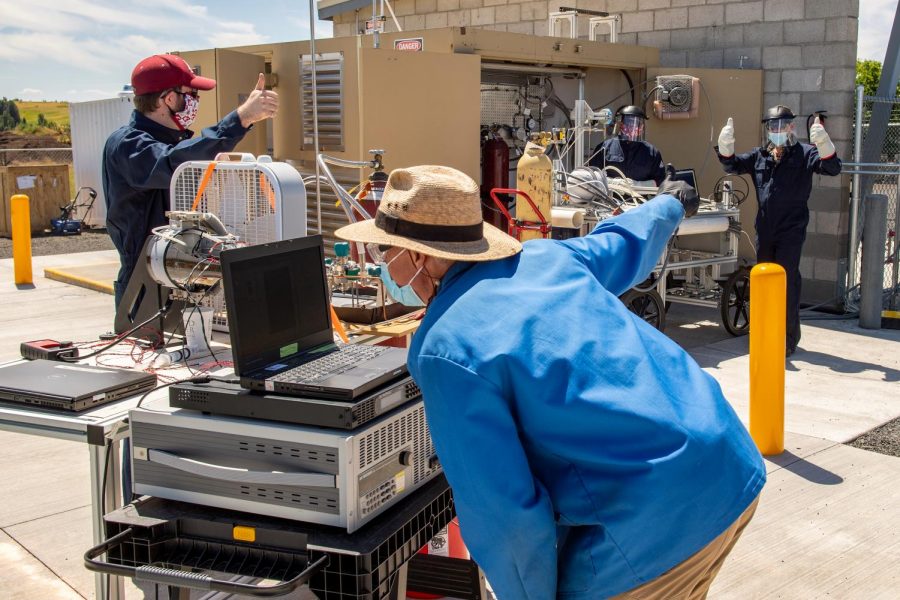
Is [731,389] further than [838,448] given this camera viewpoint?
Yes

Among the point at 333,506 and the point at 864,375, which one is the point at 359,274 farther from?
the point at 864,375

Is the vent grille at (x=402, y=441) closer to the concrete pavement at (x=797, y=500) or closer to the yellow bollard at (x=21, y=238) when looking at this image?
the concrete pavement at (x=797, y=500)

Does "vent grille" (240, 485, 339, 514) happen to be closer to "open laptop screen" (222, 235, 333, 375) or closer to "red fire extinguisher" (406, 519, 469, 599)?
"open laptop screen" (222, 235, 333, 375)

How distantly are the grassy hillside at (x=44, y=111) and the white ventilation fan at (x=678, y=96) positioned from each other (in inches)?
1112

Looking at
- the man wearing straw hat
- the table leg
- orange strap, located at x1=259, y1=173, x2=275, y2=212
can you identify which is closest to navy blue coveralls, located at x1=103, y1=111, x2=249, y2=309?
orange strap, located at x1=259, y1=173, x2=275, y2=212

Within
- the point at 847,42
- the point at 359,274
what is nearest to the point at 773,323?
the point at 359,274

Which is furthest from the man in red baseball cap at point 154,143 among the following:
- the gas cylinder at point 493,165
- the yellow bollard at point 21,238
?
the yellow bollard at point 21,238

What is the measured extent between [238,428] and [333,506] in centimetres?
33

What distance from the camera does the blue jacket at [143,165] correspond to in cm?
391

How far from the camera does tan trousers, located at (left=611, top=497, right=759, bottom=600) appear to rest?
1.90m

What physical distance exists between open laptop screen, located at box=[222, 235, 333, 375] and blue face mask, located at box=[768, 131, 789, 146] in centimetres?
571

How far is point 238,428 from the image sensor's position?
2395mm

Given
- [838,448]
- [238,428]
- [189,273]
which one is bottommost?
[838,448]

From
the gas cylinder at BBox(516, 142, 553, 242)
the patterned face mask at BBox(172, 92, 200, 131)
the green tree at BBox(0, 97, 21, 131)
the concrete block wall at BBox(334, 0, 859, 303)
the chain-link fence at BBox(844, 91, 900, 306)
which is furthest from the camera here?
the green tree at BBox(0, 97, 21, 131)
